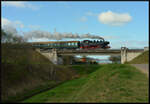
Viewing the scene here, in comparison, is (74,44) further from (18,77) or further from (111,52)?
(18,77)

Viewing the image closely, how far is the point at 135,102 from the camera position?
7.50 m

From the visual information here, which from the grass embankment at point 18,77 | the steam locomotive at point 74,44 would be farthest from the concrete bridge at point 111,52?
Result: the grass embankment at point 18,77

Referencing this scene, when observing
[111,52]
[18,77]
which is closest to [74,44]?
[111,52]

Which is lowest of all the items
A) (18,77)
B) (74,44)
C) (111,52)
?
(18,77)

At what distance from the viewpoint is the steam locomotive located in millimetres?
53125

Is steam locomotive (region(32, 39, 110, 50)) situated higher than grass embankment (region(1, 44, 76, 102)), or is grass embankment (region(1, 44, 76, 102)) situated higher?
steam locomotive (region(32, 39, 110, 50))

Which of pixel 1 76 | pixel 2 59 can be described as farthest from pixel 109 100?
pixel 2 59

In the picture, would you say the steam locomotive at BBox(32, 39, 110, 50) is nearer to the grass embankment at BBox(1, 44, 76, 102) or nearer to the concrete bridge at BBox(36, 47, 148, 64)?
the concrete bridge at BBox(36, 47, 148, 64)

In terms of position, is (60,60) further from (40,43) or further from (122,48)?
(122,48)

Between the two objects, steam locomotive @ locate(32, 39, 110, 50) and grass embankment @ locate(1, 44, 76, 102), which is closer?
grass embankment @ locate(1, 44, 76, 102)

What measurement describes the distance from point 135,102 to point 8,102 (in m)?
10.8

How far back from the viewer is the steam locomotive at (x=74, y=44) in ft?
174

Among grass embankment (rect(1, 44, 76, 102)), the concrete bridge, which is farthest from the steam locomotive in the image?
grass embankment (rect(1, 44, 76, 102))

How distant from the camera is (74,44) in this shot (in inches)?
2190
